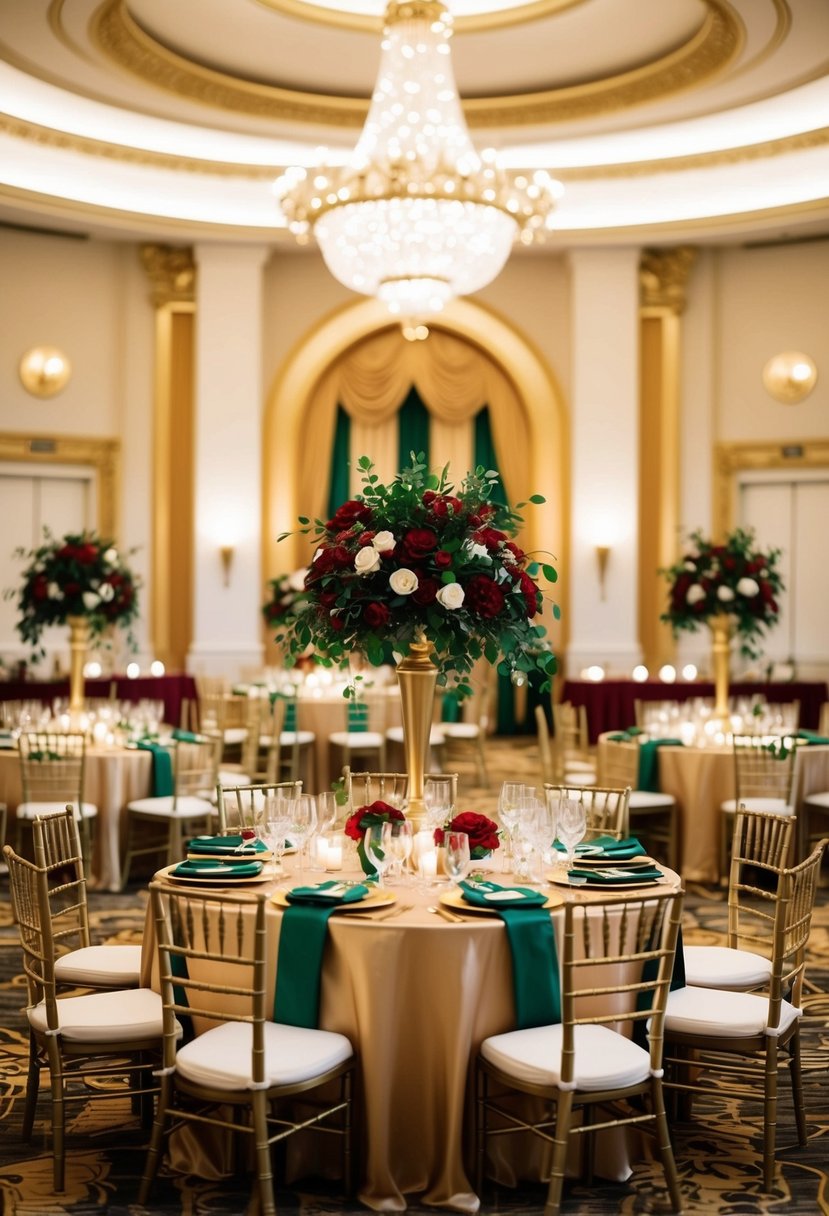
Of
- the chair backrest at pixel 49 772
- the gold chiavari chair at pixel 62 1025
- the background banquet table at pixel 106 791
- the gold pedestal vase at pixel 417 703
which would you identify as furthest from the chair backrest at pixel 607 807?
the background banquet table at pixel 106 791

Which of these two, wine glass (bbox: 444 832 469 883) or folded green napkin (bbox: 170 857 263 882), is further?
folded green napkin (bbox: 170 857 263 882)

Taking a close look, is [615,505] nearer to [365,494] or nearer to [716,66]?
[716,66]

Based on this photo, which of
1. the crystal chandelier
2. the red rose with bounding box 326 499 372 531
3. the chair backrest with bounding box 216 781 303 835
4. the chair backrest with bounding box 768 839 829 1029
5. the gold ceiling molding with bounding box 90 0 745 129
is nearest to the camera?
the chair backrest with bounding box 768 839 829 1029

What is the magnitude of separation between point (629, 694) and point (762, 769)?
3886 millimetres

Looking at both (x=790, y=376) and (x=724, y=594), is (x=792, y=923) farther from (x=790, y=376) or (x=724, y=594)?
(x=790, y=376)

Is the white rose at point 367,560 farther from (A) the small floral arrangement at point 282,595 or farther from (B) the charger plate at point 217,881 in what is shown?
(A) the small floral arrangement at point 282,595

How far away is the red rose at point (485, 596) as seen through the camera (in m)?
4.46

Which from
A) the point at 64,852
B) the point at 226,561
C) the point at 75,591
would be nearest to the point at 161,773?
the point at 75,591

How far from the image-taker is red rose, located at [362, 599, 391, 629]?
441 centimetres

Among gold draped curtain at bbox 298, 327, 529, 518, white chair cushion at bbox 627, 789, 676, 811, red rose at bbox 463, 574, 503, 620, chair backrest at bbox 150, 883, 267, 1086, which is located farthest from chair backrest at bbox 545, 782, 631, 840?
gold draped curtain at bbox 298, 327, 529, 518

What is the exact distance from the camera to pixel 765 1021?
4.03 metres

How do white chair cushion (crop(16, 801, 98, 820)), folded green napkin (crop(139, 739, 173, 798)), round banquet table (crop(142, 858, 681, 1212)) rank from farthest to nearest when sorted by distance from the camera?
1. folded green napkin (crop(139, 739, 173, 798))
2. white chair cushion (crop(16, 801, 98, 820))
3. round banquet table (crop(142, 858, 681, 1212))

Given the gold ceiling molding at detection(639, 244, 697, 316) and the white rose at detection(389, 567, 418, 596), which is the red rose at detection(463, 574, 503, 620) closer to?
the white rose at detection(389, 567, 418, 596)

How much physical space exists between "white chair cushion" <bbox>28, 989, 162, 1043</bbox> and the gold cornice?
10153 mm
